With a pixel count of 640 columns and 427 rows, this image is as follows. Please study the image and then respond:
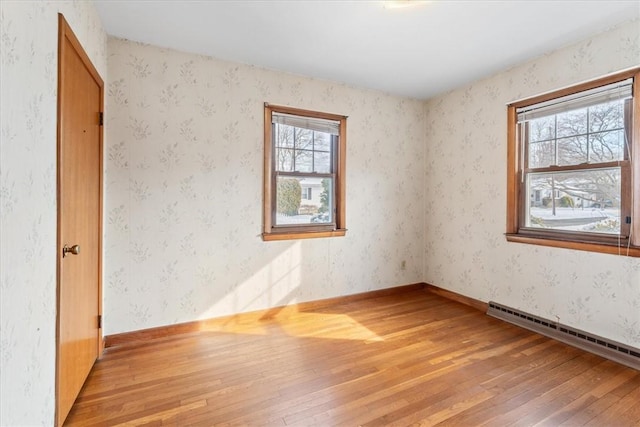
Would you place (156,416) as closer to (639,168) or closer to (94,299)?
(94,299)

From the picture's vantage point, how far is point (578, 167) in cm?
267

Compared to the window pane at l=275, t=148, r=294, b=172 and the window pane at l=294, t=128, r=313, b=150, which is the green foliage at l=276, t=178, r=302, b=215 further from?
the window pane at l=294, t=128, r=313, b=150

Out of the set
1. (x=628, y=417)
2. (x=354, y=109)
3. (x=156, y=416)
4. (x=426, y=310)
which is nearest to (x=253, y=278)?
(x=156, y=416)

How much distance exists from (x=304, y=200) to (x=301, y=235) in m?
0.40

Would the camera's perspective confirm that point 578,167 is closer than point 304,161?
Yes

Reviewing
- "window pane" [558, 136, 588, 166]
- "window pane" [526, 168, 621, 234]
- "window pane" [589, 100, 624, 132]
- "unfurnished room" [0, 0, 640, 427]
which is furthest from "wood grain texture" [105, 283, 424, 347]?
"window pane" [589, 100, 624, 132]

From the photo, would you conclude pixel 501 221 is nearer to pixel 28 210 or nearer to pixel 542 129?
pixel 542 129

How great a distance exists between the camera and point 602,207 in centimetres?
254

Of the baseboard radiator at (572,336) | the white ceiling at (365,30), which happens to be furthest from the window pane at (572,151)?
the baseboard radiator at (572,336)

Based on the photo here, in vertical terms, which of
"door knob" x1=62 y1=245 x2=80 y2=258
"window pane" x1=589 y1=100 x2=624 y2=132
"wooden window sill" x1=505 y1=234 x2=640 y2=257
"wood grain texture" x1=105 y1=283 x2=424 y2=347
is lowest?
"wood grain texture" x1=105 y1=283 x2=424 y2=347

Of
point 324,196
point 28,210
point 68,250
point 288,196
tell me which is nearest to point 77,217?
point 68,250

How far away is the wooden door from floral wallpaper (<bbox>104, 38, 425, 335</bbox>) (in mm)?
272

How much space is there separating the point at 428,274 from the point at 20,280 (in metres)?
3.98

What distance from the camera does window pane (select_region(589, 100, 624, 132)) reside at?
96.0 inches
